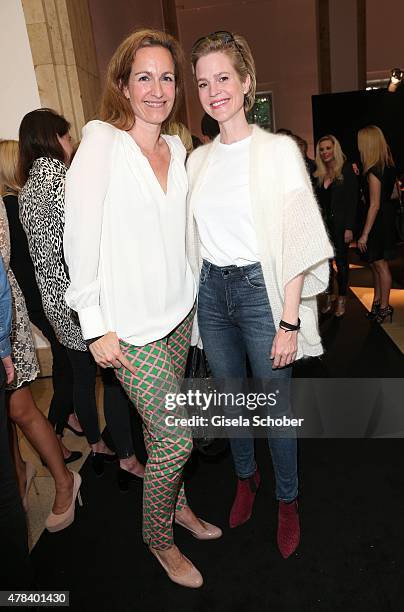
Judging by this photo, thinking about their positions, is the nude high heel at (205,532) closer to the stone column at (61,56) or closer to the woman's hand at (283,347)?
the woman's hand at (283,347)

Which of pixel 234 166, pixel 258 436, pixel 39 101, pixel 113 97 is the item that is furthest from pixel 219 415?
pixel 39 101

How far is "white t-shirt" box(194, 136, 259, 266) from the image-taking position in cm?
164

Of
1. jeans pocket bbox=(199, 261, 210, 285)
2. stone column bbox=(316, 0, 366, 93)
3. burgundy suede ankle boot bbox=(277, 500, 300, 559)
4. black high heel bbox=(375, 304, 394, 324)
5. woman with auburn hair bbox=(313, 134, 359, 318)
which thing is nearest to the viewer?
jeans pocket bbox=(199, 261, 210, 285)

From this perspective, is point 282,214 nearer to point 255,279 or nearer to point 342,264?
point 255,279

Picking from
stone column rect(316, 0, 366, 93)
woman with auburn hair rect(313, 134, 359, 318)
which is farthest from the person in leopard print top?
stone column rect(316, 0, 366, 93)

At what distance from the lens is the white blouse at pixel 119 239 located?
1.45 meters

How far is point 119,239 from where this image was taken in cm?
151

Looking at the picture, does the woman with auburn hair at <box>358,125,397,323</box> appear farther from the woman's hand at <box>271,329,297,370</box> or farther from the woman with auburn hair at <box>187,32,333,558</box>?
the woman's hand at <box>271,329,297,370</box>

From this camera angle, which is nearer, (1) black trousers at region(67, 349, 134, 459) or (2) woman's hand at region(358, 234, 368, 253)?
(1) black trousers at region(67, 349, 134, 459)

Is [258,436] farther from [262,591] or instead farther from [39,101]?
[39,101]

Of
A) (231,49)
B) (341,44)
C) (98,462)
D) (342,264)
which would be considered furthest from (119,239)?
(341,44)

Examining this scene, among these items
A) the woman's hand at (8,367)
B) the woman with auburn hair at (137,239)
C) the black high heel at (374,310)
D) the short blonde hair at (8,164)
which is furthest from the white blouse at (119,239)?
the black high heel at (374,310)

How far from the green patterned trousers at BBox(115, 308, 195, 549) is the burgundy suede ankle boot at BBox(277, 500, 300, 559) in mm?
478

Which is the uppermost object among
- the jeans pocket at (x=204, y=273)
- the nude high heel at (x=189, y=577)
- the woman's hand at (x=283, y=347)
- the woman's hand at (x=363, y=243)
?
the jeans pocket at (x=204, y=273)
